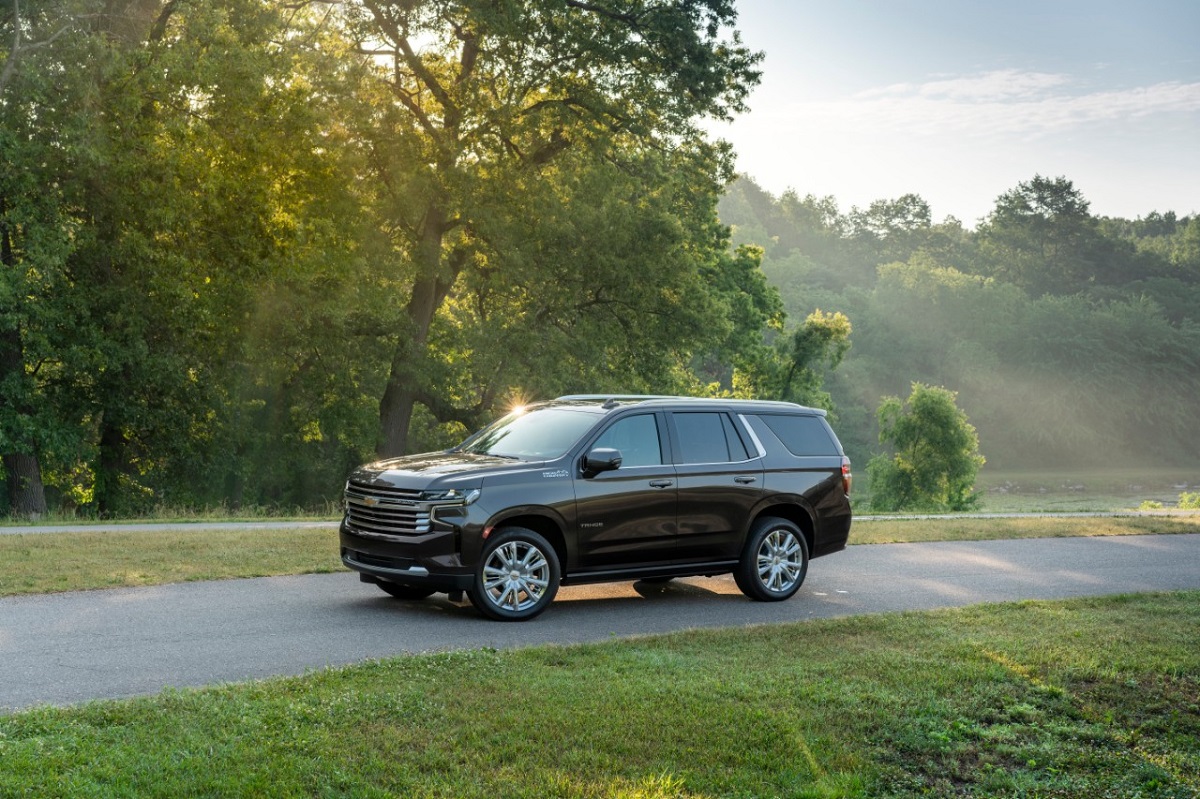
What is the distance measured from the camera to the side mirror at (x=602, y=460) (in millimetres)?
10797

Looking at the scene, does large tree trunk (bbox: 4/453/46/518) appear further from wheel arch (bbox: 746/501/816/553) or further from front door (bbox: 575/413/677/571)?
wheel arch (bbox: 746/501/816/553)

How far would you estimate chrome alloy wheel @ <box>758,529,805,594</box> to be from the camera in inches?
478

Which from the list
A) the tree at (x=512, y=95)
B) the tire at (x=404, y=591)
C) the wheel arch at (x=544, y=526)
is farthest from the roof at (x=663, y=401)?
the tree at (x=512, y=95)

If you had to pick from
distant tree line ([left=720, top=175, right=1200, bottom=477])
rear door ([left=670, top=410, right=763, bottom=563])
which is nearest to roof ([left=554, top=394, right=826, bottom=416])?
rear door ([left=670, top=410, right=763, bottom=563])

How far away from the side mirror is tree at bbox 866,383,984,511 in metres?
51.8

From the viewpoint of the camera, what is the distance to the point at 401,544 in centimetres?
1041

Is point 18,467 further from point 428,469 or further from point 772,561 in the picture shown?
point 772,561

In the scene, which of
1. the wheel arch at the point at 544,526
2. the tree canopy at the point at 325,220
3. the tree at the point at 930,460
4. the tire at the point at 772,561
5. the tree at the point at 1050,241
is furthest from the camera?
the tree at the point at 1050,241

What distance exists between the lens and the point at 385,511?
1062 centimetres

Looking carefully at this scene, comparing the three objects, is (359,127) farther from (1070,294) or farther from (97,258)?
(1070,294)

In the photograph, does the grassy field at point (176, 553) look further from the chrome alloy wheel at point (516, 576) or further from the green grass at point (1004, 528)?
the chrome alloy wheel at point (516, 576)

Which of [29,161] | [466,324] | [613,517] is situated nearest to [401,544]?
[613,517]

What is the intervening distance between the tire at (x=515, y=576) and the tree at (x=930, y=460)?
52.1 meters

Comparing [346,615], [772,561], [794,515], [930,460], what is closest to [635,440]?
[772,561]
